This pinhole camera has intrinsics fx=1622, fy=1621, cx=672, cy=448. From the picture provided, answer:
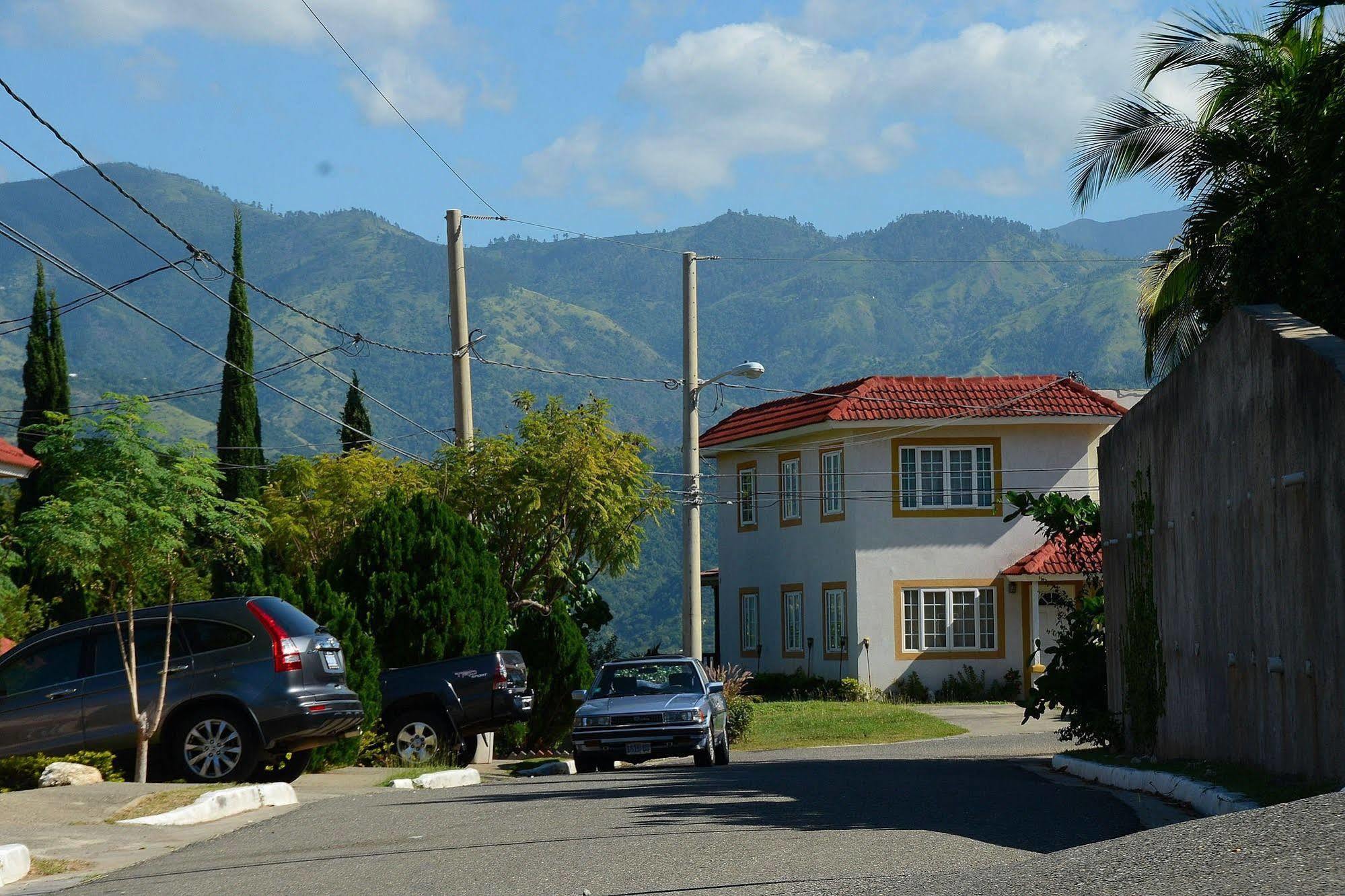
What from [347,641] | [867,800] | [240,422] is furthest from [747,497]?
[867,800]

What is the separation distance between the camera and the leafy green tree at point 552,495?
2767 cm

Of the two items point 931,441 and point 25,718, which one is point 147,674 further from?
point 931,441

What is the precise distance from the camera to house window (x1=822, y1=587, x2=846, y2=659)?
3959 centimetres

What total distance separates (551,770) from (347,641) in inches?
139

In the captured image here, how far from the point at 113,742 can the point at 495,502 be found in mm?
12248

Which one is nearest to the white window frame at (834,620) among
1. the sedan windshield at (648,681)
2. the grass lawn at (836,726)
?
the grass lawn at (836,726)

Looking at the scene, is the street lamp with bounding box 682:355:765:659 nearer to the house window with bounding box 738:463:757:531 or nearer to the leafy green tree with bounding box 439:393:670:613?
the leafy green tree with bounding box 439:393:670:613

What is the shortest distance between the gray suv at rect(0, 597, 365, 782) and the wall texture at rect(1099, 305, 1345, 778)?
27.4 feet

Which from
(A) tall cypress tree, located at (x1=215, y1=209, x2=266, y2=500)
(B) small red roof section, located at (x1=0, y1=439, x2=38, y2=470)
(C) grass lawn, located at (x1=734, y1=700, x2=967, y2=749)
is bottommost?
(C) grass lawn, located at (x1=734, y1=700, x2=967, y2=749)

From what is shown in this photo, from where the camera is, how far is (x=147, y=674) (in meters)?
16.2

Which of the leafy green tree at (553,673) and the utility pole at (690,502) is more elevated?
the utility pole at (690,502)

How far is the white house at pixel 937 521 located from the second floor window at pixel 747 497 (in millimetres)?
3573

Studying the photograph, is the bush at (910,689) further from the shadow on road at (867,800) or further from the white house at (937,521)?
the shadow on road at (867,800)

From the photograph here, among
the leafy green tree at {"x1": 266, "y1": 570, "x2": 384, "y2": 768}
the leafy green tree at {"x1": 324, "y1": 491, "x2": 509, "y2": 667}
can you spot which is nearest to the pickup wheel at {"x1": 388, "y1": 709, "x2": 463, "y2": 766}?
the leafy green tree at {"x1": 266, "y1": 570, "x2": 384, "y2": 768}
